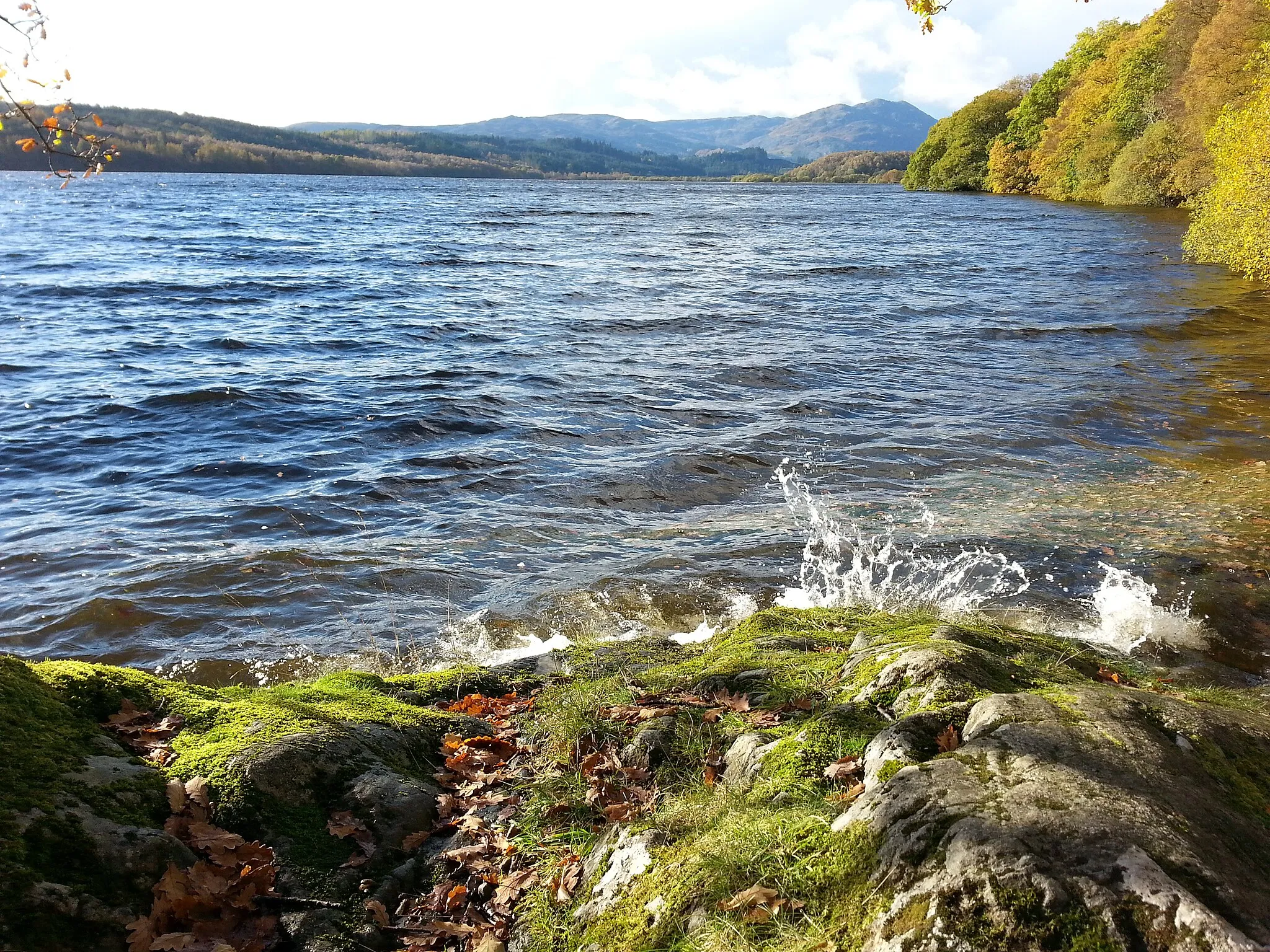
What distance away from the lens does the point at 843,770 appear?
3.23m

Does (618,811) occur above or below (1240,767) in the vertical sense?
below

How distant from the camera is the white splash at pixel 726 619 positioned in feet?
24.5

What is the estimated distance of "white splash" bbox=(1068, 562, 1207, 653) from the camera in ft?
22.4

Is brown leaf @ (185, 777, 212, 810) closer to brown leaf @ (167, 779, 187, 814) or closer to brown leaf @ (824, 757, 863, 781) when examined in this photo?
brown leaf @ (167, 779, 187, 814)

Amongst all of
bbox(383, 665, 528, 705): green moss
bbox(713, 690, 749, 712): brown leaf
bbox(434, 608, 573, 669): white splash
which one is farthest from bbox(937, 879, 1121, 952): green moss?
bbox(434, 608, 573, 669): white splash

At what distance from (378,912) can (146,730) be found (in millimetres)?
1557

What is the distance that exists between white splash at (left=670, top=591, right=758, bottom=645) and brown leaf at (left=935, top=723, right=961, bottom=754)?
12.9 feet

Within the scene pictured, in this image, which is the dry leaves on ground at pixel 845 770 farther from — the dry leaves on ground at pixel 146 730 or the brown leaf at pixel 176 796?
the dry leaves on ground at pixel 146 730

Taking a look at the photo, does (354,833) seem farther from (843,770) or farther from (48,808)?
(843,770)

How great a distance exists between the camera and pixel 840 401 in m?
15.2

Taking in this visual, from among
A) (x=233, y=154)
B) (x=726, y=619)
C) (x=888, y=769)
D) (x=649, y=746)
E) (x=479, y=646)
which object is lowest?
(x=479, y=646)

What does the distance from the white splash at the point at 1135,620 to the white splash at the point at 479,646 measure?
16.3 ft

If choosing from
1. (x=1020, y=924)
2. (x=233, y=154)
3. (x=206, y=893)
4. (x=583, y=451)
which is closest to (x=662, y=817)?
(x=1020, y=924)

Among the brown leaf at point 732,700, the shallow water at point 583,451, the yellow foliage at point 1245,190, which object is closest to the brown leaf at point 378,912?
the brown leaf at point 732,700
